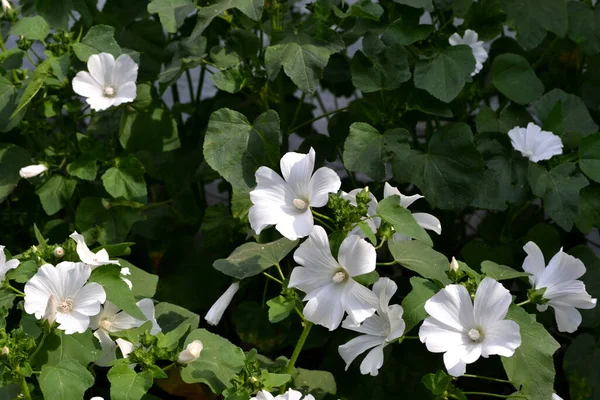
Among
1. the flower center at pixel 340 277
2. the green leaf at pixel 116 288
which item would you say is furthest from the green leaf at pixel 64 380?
the flower center at pixel 340 277

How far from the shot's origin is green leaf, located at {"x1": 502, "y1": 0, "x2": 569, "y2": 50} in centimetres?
213

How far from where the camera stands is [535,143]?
1.98 metres

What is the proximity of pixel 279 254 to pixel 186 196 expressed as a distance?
78 cm

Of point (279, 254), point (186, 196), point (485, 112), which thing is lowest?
point (186, 196)

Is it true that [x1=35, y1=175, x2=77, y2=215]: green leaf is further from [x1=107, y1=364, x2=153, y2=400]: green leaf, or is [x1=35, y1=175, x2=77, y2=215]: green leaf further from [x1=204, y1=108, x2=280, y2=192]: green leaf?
[x1=107, y1=364, x2=153, y2=400]: green leaf

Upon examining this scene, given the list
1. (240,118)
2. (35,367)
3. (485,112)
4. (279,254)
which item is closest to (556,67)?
(485,112)

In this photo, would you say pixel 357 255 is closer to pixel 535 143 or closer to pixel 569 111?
pixel 535 143

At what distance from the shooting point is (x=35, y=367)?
153 cm

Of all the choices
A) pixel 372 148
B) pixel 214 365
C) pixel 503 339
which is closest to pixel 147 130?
pixel 372 148

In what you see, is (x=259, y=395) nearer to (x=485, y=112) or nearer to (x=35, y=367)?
(x=35, y=367)

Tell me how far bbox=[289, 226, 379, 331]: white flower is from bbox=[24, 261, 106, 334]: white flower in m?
0.34

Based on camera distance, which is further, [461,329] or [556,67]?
[556,67]

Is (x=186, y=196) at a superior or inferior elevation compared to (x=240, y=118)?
inferior

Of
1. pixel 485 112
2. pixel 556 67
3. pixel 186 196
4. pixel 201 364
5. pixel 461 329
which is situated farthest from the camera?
pixel 556 67
